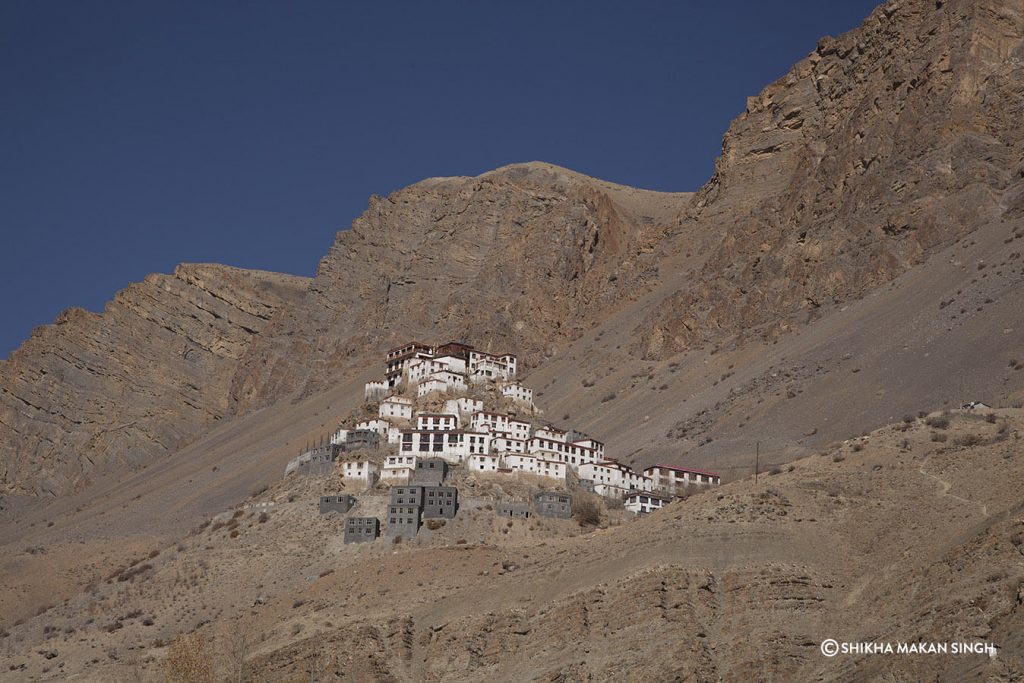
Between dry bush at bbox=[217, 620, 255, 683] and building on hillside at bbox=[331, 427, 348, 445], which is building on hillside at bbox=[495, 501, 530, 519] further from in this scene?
building on hillside at bbox=[331, 427, 348, 445]

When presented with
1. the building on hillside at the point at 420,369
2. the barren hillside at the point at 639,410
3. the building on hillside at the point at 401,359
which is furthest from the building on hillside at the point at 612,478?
the building on hillside at the point at 401,359

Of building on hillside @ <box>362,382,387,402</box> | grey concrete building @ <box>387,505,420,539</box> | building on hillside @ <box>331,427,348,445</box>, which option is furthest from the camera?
building on hillside @ <box>362,382,387,402</box>

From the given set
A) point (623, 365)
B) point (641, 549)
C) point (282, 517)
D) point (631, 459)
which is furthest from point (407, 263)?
point (641, 549)

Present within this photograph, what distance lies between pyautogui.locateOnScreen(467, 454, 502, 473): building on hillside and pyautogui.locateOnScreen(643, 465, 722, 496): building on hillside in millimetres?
10786

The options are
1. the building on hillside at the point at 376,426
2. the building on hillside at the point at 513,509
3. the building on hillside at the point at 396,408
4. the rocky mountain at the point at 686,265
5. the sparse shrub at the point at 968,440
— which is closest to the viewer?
the sparse shrub at the point at 968,440

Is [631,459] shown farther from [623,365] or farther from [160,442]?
[160,442]

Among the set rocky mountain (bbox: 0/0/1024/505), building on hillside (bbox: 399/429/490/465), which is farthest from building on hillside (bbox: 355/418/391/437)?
rocky mountain (bbox: 0/0/1024/505)

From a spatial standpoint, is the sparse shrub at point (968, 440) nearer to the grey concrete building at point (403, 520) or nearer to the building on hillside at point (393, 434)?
the grey concrete building at point (403, 520)

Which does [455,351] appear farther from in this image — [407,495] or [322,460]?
[407,495]

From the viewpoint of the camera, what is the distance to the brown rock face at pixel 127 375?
532 ft

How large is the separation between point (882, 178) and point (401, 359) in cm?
4860

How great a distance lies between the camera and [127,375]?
176 meters

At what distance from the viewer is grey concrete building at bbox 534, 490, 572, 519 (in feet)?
259

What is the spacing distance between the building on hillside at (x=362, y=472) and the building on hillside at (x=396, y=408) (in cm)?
990
